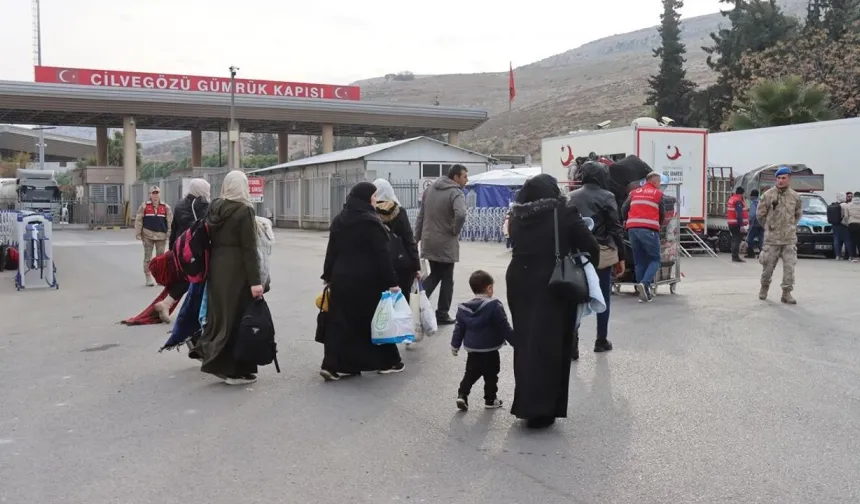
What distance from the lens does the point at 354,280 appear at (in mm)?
7379

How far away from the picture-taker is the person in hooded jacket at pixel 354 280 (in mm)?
7383

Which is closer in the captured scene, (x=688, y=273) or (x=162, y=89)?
(x=688, y=273)

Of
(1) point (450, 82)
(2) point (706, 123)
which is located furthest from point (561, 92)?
(2) point (706, 123)

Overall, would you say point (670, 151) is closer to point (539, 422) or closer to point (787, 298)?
point (787, 298)

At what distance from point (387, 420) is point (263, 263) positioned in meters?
2.13

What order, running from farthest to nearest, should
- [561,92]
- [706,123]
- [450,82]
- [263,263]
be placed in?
1. [450,82]
2. [561,92]
3. [706,123]
4. [263,263]

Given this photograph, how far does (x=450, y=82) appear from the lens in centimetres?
18825

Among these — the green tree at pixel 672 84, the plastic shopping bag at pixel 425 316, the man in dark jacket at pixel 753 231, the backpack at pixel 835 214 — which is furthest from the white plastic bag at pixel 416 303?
the green tree at pixel 672 84

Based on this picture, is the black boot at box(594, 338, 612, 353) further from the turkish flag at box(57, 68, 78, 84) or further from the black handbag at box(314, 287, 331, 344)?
the turkish flag at box(57, 68, 78, 84)

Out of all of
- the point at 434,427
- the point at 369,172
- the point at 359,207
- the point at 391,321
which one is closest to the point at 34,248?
the point at 359,207

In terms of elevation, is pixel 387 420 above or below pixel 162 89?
below

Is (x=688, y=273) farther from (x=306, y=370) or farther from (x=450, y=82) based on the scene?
(x=450, y=82)

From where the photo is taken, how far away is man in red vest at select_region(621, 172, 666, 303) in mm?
11273

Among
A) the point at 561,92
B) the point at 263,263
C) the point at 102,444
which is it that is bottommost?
the point at 102,444
